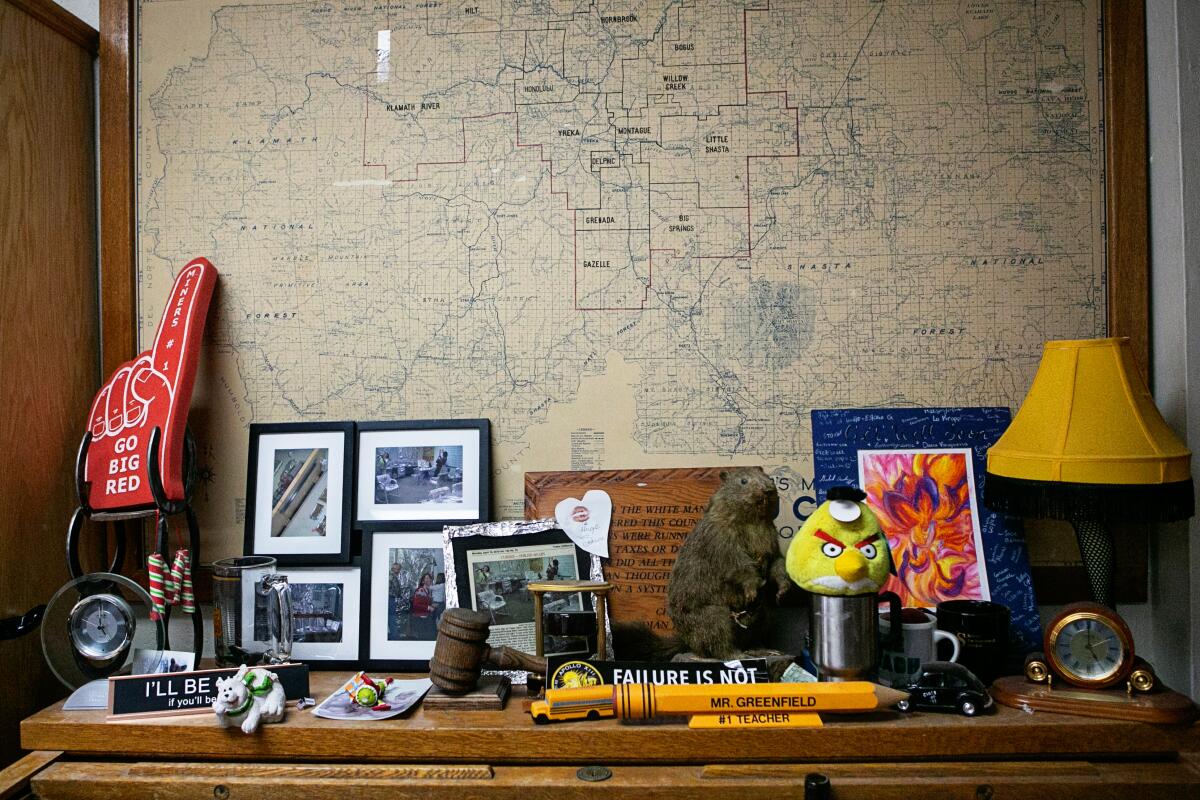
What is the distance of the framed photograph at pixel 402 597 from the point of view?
169cm

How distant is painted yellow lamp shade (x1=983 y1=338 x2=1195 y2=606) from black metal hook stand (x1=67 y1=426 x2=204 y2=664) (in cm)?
163

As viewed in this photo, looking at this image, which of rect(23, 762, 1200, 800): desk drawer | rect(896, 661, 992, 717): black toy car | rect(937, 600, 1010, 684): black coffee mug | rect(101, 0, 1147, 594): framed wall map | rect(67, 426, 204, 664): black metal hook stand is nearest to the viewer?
rect(23, 762, 1200, 800): desk drawer

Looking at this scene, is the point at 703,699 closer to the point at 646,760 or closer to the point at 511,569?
the point at 646,760

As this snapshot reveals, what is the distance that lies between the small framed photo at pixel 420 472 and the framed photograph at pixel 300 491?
42 millimetres

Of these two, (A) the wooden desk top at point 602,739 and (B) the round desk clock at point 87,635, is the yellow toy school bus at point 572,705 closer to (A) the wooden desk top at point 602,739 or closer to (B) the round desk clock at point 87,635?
(A) the wooden desk top at point 602,739

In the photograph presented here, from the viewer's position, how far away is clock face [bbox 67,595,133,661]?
1.55 meters

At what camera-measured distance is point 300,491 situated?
177 cm

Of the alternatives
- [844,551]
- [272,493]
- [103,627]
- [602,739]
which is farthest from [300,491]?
[844,551]

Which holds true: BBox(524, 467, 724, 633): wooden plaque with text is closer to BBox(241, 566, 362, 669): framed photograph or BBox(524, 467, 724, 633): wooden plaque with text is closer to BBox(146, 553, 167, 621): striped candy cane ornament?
BBox(241, 566, 362, 669): framed photograph

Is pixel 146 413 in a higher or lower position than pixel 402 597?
higher

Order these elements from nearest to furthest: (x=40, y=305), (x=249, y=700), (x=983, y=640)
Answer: (x=249, y=700), (x=983, y=640), (x=40, y=305)

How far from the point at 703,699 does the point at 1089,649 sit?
0.69 metres
